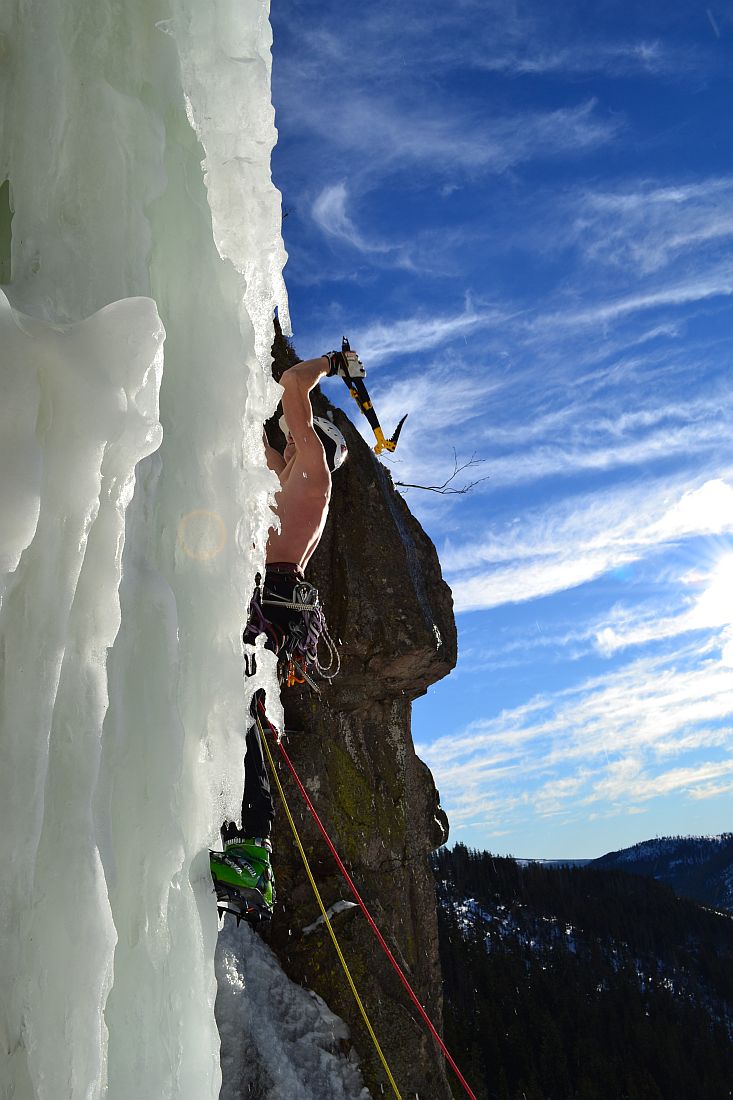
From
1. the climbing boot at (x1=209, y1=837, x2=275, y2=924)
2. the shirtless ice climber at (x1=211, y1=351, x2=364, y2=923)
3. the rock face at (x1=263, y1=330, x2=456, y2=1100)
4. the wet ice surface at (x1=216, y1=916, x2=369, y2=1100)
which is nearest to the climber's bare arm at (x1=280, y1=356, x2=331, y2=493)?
the shirtless ice climber at (x1=211, y1=351, x2=364, y2=923)

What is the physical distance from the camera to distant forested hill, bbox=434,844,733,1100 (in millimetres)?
46250

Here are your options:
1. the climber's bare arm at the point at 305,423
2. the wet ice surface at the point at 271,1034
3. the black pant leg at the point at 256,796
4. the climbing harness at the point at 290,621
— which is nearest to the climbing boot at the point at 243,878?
the black pant leg at the point at 256,796

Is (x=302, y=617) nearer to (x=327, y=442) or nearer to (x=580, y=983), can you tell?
(x=327, y=442)

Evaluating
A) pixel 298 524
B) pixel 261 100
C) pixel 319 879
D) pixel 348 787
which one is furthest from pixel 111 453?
pixel 348 787

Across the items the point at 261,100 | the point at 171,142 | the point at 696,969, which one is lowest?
the point at 696,969

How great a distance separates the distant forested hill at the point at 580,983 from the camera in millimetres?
46250

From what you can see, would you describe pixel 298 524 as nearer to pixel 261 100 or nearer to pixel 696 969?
pixel 261 100

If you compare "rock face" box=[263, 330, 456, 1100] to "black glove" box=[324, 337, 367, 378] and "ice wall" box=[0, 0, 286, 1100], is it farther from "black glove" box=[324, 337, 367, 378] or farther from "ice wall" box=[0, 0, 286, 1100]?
"ice wall" box=[0, 0, 286, 1100]

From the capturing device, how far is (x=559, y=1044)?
157 feet

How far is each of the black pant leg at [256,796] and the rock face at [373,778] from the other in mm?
3413

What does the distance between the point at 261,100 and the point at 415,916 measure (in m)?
7.87

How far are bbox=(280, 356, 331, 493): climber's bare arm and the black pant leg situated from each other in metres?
1.88

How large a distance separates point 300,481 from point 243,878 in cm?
265

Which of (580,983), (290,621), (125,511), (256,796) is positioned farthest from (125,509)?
(580,983)
